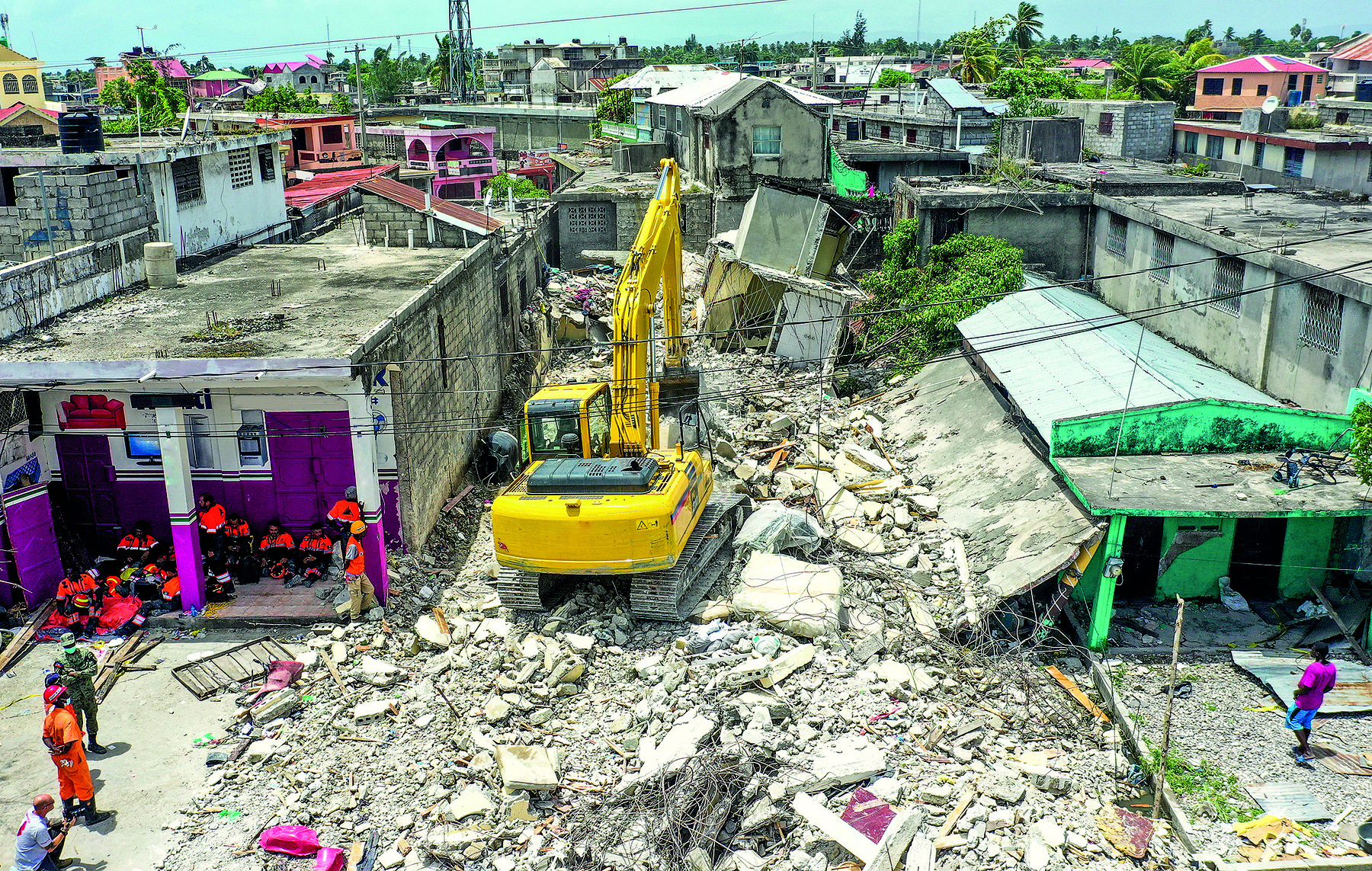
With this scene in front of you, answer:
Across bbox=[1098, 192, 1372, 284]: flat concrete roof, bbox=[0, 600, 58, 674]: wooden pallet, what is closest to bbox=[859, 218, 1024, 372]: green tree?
bbox=[1098, 192, 1372, 284]: flat concrete roof

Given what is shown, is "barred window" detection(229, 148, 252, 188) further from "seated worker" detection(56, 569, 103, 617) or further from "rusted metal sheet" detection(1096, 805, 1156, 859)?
"rusted metal sheet" detection(1096, 805, 1156, 859)

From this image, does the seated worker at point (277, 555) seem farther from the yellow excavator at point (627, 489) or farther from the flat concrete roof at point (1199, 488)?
the flat concrete roof at point (1199, 488)

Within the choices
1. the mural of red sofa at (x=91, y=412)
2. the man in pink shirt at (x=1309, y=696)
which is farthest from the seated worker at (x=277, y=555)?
the man in pink shirt at (x=1309, y=696)

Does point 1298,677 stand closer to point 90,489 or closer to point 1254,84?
point 90,489

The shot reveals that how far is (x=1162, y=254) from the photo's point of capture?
71.5 ft

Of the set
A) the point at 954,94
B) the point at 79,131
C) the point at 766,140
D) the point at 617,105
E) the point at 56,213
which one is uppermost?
the point at 617,105

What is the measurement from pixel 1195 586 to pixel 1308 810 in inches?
195

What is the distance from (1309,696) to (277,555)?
555 inches

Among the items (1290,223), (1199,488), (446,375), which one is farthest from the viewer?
(1290,223)

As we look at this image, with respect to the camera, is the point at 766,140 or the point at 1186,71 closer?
the point at 766,140

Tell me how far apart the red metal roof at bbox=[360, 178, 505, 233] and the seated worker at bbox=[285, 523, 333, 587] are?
8698 mm

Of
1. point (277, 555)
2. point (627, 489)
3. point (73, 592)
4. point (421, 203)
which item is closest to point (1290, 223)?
point (627, 489)

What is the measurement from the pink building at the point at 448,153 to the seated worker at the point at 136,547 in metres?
27.1

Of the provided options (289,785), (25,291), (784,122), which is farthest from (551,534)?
(784,122)
